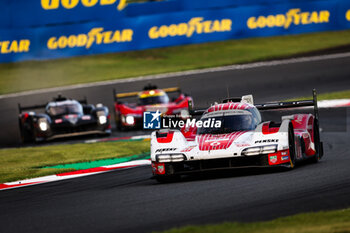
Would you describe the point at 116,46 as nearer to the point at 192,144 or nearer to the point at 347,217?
the point at 192,144

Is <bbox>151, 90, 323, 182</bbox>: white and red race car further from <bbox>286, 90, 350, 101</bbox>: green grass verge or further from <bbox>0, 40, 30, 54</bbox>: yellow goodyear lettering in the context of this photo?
<bbox>0, 40, 30, 54</bbox>: yellow goodyear lettering

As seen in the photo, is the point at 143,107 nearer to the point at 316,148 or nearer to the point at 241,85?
the point at 241,85

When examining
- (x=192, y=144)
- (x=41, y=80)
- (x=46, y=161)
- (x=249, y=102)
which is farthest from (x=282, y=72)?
(x=192, y=144)

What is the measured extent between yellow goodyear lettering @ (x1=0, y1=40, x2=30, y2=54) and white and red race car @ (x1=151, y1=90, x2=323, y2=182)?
795 inches

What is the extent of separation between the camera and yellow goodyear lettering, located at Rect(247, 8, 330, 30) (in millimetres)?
30859

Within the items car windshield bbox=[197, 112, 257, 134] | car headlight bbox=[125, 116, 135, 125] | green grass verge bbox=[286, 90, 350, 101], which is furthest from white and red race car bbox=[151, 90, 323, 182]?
green grass verge bbox=[286, 90, 350, 101]

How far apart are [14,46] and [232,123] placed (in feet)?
69.2

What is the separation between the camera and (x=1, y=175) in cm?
1323

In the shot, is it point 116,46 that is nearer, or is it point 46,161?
point 46,161

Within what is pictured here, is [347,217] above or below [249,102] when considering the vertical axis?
below

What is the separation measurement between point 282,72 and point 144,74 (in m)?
6.55

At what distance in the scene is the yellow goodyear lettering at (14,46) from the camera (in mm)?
29906

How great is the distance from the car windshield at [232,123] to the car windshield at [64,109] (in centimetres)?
1110

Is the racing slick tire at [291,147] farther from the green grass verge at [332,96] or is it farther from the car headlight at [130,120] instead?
the green grass verge at [332,96]
